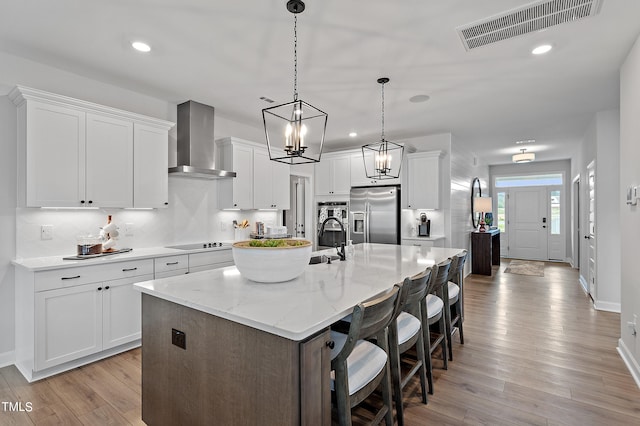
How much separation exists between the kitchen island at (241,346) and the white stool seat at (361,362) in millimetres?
199

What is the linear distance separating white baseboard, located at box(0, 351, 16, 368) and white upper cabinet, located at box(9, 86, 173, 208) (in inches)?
51.9

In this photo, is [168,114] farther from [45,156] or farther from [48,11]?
[48,11]

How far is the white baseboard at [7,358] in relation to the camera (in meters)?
2.84

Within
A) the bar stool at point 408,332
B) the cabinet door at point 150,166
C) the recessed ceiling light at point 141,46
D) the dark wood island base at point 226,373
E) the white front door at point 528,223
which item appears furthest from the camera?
the white front door at point 528,223

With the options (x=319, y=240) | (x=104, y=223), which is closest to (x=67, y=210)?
(x=104, y=223)

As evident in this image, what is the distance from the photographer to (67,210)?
3.22 m

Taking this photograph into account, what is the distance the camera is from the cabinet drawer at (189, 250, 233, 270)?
12.2 ft

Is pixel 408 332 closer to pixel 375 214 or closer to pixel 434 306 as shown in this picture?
pixel 434 306

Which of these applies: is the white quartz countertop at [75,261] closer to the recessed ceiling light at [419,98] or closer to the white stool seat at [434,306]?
the white stool seat at [434,306]

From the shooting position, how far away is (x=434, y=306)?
2662mm

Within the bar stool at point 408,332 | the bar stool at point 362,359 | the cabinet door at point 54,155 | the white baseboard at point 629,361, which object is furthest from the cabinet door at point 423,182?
the cabinet door at point 54,155

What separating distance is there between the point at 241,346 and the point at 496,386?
6.95 ft

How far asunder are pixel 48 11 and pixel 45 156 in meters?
1.18

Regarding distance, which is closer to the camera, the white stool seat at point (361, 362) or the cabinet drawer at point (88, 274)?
the white stool seat at point (361, 362)
